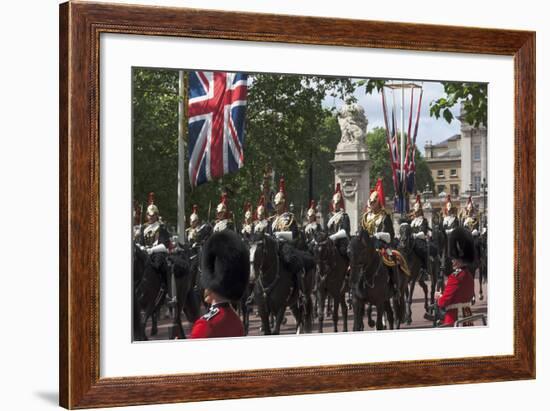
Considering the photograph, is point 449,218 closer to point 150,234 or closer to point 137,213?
point 150,234

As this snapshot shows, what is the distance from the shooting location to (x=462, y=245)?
12.6 metres

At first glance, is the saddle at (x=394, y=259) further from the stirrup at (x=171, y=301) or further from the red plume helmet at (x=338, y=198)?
the stirrup at (x=171, y=301)

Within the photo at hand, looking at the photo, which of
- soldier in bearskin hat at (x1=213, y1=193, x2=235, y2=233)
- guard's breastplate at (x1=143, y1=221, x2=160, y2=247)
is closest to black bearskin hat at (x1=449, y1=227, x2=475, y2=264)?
soldier in bearskin hat at (x1=213, y1=193, x2=235, y2=233)

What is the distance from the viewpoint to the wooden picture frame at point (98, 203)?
10.7 m

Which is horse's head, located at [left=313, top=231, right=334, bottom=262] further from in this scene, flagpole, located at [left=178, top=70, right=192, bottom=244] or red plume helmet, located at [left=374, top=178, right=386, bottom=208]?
flagpole, located at [left=178, top=70, right=192, bottom=244]

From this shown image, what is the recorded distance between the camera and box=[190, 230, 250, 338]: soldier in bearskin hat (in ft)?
37.2

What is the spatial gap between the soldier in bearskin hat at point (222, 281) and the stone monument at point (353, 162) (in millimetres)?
1155

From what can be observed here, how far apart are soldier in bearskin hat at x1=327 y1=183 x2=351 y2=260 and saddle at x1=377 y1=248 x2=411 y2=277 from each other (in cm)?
40

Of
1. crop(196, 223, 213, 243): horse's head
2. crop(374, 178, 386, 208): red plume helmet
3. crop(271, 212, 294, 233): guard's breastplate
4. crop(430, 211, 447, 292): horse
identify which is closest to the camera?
crop(196, 223, 213, 243): horse's head

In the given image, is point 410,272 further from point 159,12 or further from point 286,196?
point 159,12

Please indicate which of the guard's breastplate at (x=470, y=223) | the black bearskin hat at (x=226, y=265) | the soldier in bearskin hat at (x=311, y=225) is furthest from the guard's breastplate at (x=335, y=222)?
the guard's breastplate at (x=470, y=223)

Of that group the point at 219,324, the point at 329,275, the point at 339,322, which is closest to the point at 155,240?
the point at 219,324

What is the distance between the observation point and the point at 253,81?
11422 mm

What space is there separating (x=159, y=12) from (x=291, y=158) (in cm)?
185
